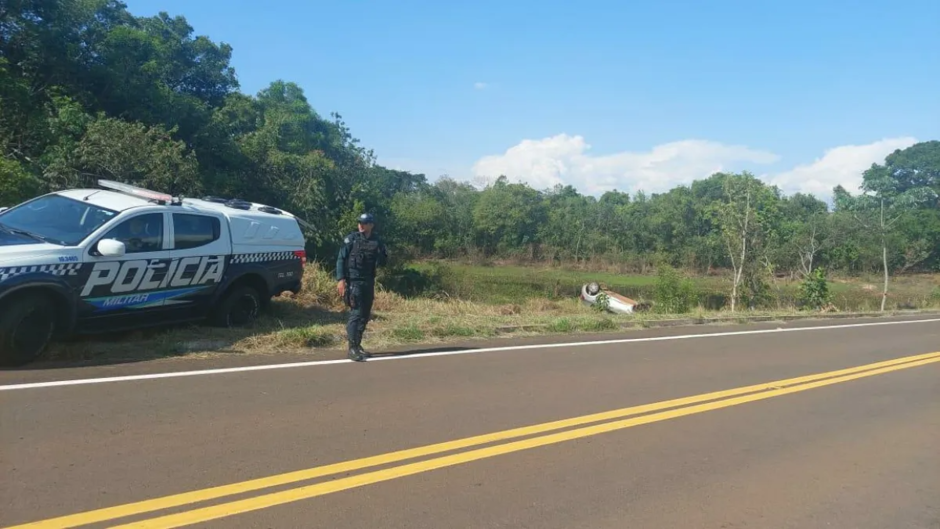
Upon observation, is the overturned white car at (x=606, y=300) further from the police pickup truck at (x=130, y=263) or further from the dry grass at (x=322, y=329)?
the police pickup truck at (x=130, y=263)

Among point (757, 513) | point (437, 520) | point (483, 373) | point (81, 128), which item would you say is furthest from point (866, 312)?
point (81, 128)

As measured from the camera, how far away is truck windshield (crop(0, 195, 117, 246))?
7.75 metres

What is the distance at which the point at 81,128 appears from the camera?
1898 cm

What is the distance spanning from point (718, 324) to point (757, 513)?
41.4 ft

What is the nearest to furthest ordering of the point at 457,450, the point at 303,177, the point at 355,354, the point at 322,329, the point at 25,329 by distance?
the point at 457,450 → the point at 25,329 → the point at 355,354 → the point at 322,329 → the point at 303,177

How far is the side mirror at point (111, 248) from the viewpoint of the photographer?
744cm

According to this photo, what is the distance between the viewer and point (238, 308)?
10055 mm

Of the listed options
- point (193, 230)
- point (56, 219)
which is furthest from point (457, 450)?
point (56, 219)

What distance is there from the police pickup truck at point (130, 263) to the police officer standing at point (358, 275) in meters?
2.06

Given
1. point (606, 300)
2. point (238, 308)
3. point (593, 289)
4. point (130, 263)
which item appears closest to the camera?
point (130, 263)

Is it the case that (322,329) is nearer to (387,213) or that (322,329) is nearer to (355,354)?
(355,354)

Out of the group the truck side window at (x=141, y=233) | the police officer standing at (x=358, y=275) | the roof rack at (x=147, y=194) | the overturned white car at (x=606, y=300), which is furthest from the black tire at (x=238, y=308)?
the overturned white car at (x=606, y=300)

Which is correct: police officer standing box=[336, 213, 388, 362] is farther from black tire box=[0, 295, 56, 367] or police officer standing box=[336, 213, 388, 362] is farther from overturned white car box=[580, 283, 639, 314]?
overturned white car box=[580, 283, 639, 314]

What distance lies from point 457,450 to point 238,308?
5.80 m
